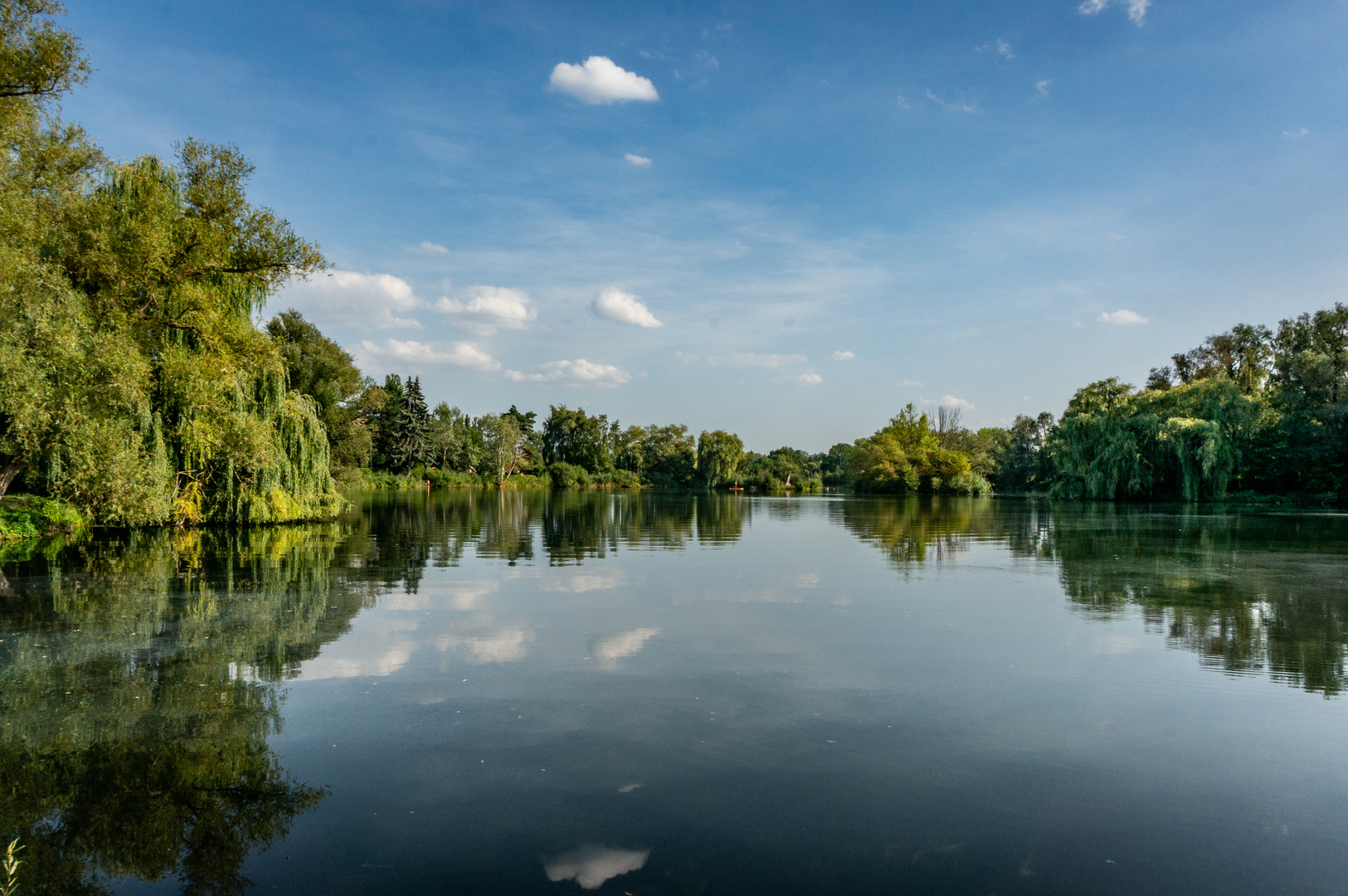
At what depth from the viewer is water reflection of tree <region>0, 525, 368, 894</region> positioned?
399 centimetres

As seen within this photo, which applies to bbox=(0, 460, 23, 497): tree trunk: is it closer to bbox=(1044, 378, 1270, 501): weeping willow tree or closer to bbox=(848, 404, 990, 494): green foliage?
bbox=(1044, 378, 1270, 501): weeping willow tree

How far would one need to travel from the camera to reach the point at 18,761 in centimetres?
496

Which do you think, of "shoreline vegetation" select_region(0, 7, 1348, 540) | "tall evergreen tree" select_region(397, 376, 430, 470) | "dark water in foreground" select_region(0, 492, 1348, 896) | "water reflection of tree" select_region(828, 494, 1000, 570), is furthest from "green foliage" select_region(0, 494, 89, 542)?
"tall evergreen tree" select_region(397, 376, 430, 470)

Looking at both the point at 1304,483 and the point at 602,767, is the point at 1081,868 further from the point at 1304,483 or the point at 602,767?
the point at 1304,483

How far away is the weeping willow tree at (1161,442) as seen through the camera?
146 feet

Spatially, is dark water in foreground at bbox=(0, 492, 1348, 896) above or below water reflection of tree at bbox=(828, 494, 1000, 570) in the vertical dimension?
above

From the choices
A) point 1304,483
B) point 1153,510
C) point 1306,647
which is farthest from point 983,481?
point 1306,647

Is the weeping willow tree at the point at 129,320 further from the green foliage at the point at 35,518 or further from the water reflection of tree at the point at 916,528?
the water reflection of tree at the point at 916,528

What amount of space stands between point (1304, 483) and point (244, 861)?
60675 millimetres

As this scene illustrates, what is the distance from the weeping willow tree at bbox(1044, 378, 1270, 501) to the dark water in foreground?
→ 3836 centimetres

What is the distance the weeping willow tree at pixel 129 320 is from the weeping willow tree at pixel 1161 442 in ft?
159

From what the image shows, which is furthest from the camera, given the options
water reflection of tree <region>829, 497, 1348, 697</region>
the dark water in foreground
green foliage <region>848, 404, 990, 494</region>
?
green foliage <region>848, 404, 990, 494</region>

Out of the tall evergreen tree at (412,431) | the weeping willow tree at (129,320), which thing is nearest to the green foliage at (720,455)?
the tall evergreen tree at (412,431)

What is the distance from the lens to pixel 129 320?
1683 cm
